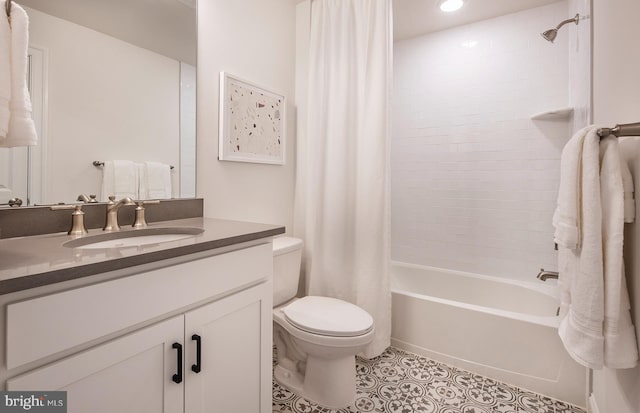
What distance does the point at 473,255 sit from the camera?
99.2 inches

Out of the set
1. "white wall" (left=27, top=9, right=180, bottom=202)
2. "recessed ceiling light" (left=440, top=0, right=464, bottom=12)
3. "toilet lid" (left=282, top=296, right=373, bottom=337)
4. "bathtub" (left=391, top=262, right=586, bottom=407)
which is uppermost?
"recessed ceiling light" (left=440, top=0, right=464, bottom=12)

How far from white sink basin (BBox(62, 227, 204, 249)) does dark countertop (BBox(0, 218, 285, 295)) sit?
4cm

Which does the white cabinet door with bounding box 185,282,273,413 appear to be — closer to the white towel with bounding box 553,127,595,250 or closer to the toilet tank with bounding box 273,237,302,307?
the toilet tank with bounding box 273,237,302,307

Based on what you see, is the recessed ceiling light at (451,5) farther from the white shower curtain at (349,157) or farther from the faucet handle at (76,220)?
the faucet handle at (76,220)

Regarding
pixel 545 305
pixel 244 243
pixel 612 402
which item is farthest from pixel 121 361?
pixel 545 305

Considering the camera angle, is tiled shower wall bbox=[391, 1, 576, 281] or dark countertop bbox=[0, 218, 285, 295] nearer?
dark countertop bbox=[0, 218, 285, 295]

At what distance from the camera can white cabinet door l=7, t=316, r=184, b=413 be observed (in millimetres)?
690

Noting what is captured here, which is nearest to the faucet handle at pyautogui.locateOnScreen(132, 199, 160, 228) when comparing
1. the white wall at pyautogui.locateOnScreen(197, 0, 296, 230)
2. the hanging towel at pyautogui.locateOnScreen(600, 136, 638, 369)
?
the white wall at pyautogui.locateOnScreen(197, 0, 296, 230)

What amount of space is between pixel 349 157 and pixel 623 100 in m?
1.28

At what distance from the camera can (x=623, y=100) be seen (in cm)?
103

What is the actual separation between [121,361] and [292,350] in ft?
3.93

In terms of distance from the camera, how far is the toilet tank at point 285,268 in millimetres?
1757

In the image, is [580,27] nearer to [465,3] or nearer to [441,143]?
[465,3]

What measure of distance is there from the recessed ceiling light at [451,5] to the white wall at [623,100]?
963 millimetres
